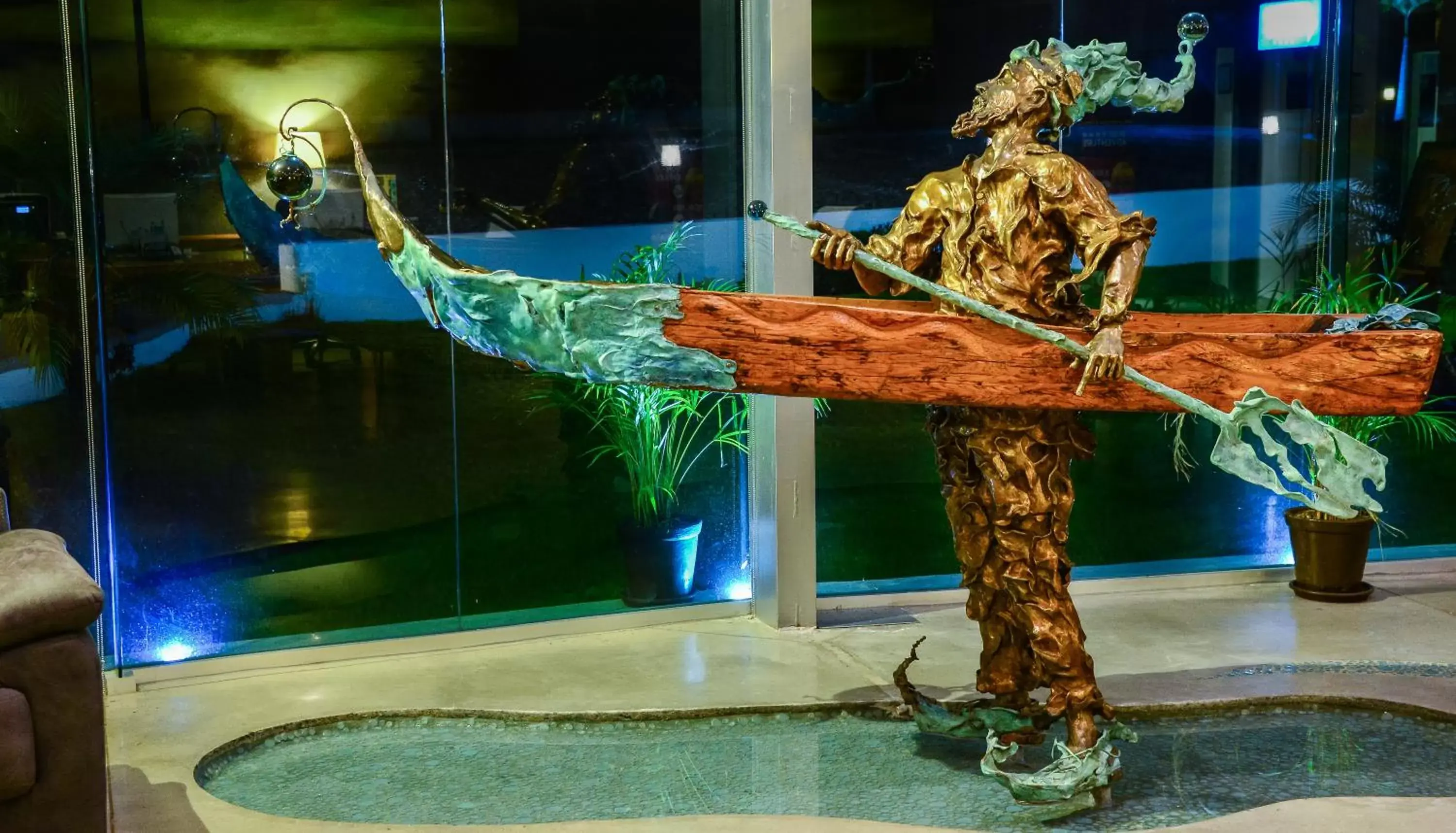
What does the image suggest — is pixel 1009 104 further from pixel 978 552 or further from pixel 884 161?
pixel 884 161

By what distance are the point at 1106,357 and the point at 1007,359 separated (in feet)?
0.71

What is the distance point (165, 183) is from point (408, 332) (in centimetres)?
82

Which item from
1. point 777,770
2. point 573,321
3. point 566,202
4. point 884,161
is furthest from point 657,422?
point 573,321

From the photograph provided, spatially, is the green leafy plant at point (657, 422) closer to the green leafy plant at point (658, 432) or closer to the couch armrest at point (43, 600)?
→ the green leafy plant at point (658, 432)

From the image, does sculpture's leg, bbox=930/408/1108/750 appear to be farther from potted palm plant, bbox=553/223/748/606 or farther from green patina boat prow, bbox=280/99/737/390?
potted palm plant, bbox=553/223/748/606

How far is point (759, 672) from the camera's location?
446cm

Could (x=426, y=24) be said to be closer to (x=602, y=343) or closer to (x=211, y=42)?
(x=211, y=42)

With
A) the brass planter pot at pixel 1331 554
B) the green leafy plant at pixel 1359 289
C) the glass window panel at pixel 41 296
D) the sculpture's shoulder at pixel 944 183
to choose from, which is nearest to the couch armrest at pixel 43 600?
the glass window panel at pixel 41 296

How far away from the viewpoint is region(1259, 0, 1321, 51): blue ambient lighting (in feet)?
18.2

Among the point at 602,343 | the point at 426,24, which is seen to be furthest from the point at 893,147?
the point at 602,343

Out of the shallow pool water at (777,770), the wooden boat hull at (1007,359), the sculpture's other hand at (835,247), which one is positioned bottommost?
the shallow pool water at (777,770)

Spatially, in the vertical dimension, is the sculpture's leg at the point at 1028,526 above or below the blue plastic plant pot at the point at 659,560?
above

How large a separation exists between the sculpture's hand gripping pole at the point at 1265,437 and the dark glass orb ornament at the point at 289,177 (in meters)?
1.07

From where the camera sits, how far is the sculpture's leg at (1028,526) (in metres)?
3.49
